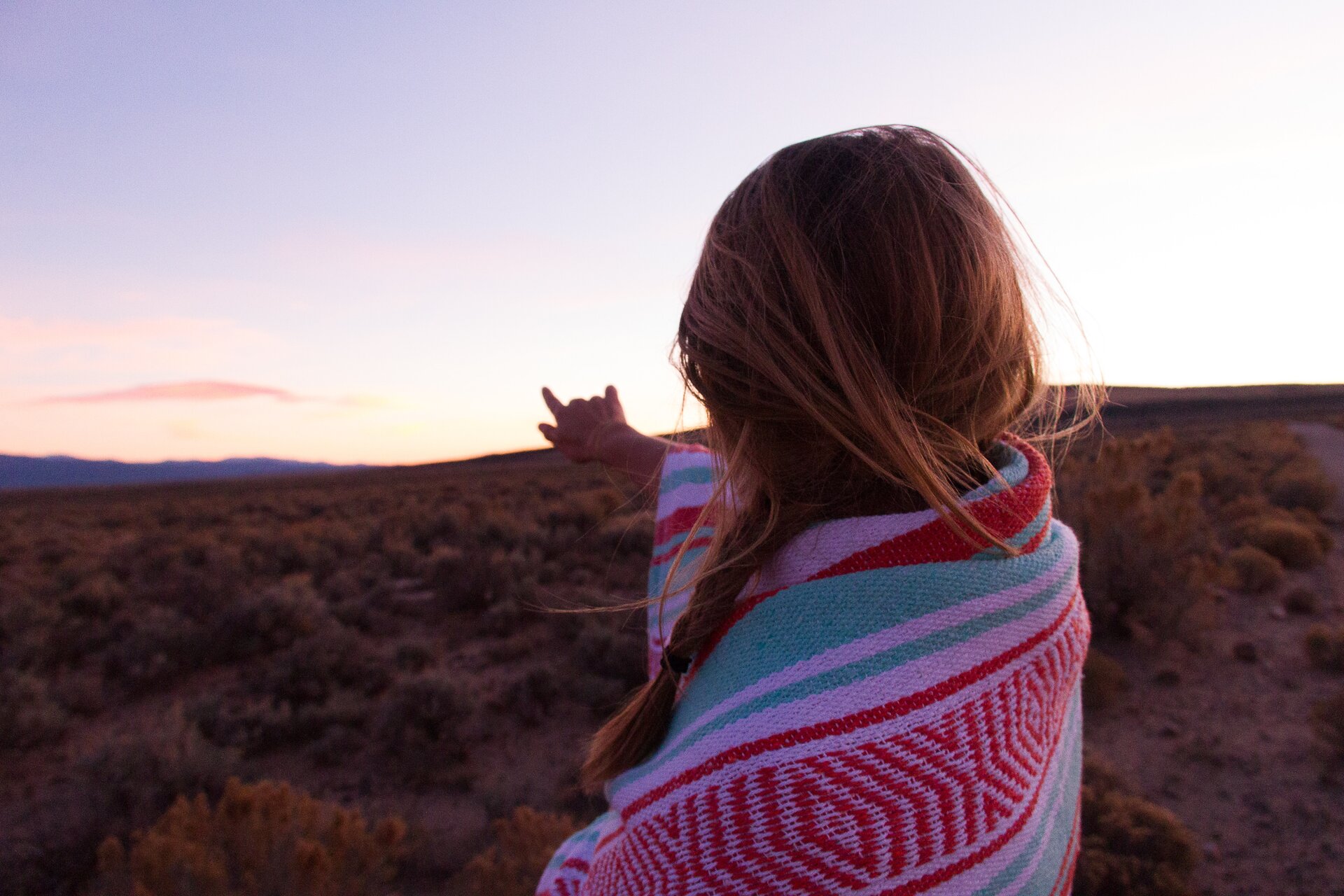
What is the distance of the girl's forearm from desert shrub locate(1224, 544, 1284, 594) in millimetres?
6810

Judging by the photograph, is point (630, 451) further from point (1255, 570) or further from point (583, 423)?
point (1255, 570)

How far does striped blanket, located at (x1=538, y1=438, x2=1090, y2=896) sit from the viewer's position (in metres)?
0.89

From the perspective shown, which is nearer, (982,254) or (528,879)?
(982,254)

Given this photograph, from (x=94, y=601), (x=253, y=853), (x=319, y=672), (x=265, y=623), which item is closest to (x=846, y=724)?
(x=253, y=853)

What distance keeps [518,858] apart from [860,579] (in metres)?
2.96

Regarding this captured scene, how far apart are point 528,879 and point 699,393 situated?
286 centimetres

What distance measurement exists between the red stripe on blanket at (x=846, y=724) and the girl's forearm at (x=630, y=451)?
1.04 m

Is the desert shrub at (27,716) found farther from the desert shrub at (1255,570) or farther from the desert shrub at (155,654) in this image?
the desert shrub at (1255,570)

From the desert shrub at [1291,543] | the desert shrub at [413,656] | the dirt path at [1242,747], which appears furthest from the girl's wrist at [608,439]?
the desert shrub at [1291,543]

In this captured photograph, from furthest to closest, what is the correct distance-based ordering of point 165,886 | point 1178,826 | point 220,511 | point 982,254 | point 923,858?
point 220,511
point 1178,826
point 165,886
point 982,254
point 923,858

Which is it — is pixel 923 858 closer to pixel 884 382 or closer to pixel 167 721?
pixel 884 382

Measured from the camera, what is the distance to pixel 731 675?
99 centimetres

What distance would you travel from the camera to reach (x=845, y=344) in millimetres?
979

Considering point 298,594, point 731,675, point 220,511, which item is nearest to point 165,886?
point 731,675
